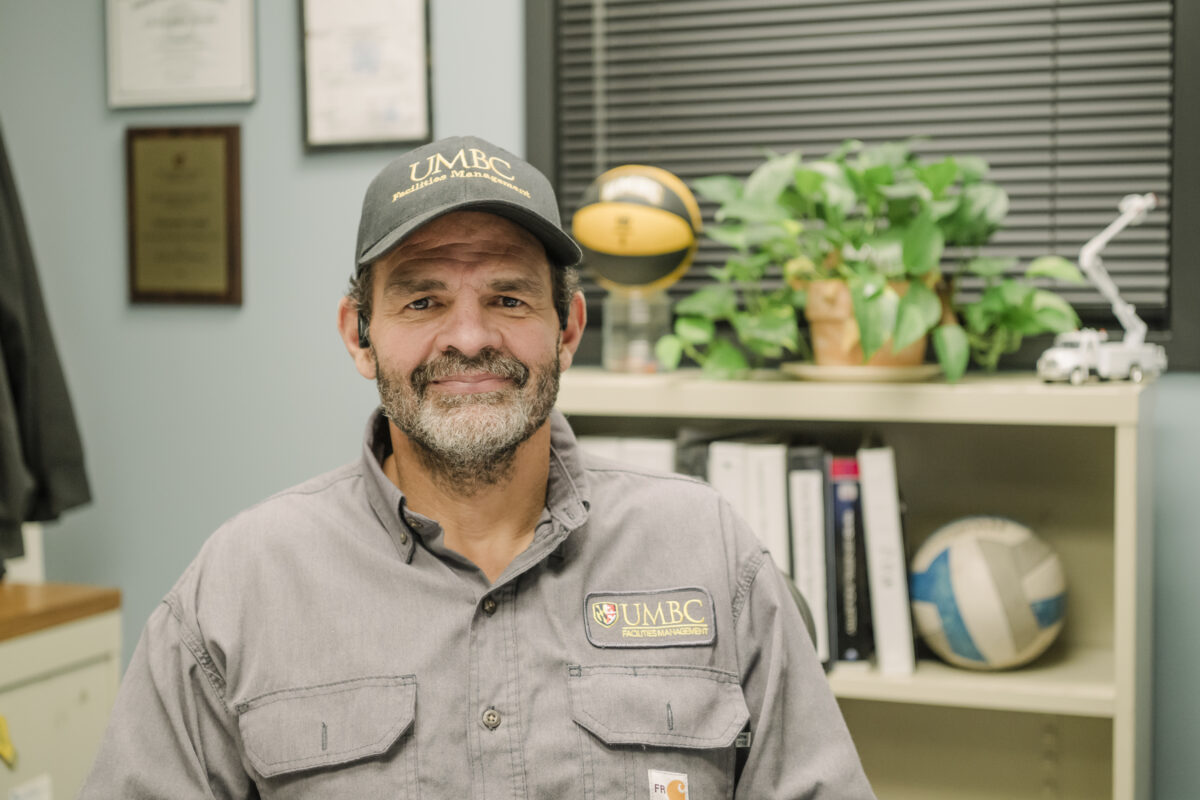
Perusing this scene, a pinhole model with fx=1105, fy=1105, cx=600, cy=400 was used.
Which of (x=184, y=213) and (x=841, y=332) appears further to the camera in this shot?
(x=184, y=213)

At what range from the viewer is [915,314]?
158 centimetres

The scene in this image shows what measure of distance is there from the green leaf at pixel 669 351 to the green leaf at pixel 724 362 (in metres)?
0.05

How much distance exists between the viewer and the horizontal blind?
185 centimetres

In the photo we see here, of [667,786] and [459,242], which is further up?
[459,242]

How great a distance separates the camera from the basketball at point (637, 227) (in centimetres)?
176

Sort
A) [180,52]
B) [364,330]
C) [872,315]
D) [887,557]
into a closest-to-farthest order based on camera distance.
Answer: [364,330], [872,315], [887,557], [180,52]

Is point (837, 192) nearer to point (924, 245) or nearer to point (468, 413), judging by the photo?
point (924, 245)

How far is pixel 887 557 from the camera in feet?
5.52

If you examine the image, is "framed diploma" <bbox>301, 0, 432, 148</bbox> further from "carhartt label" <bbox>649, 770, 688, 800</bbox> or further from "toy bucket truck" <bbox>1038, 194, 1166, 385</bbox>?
"carhartt label" <bbox>649, 770, 688, 800</bbox>

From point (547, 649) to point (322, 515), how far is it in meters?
0.30

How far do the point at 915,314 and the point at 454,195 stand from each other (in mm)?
740

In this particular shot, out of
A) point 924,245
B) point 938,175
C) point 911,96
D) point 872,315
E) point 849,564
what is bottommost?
point 849,564

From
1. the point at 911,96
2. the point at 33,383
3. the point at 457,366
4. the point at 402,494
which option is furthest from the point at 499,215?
the point at 33,383

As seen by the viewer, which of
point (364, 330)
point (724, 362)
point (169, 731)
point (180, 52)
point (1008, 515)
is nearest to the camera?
point (169, 731)
